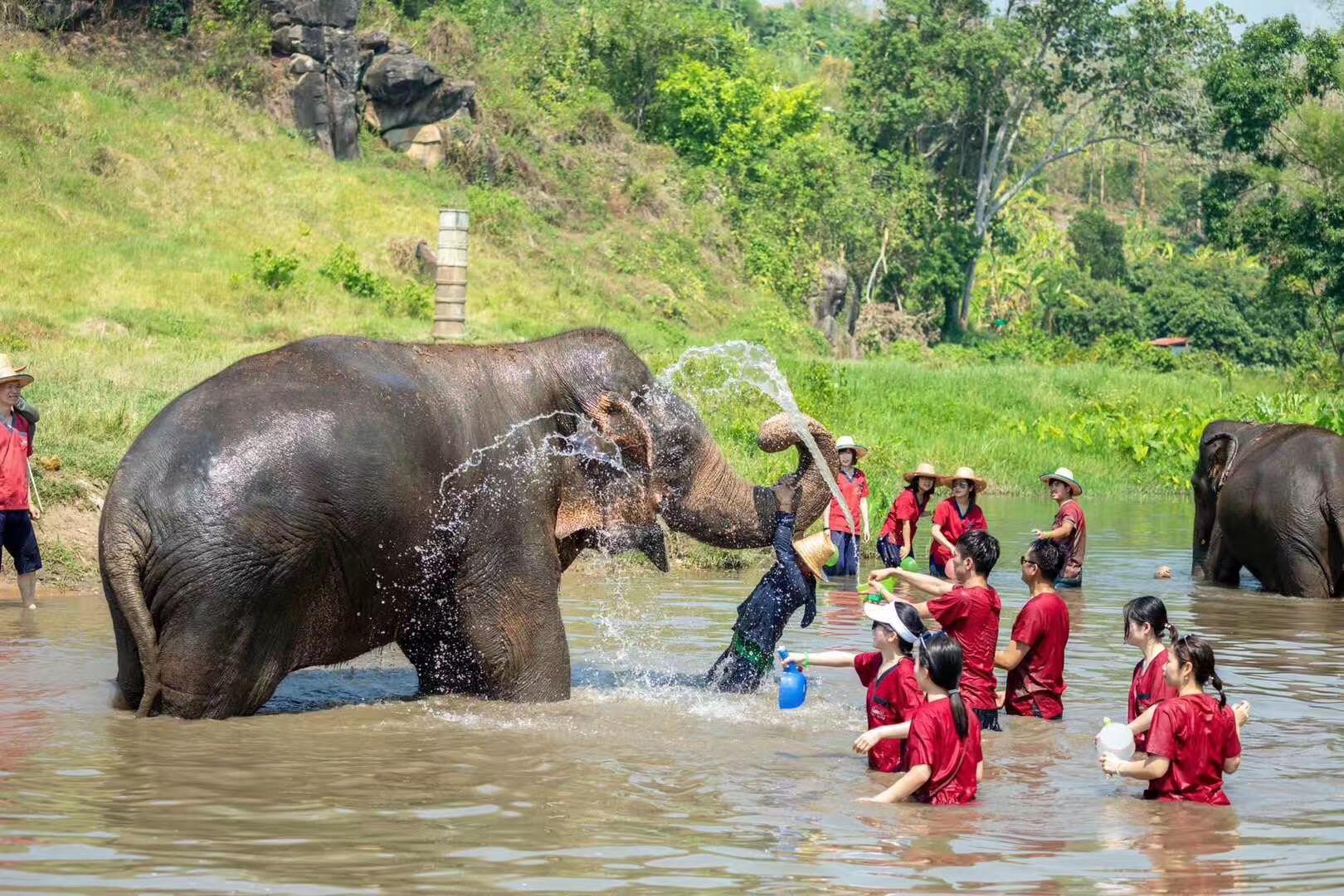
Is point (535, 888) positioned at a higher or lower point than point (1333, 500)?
lower

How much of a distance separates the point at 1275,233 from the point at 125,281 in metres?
22.5

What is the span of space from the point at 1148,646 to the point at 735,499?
2.10 m

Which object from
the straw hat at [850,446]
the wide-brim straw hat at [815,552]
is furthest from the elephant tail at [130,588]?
the straw hat at [850,446]

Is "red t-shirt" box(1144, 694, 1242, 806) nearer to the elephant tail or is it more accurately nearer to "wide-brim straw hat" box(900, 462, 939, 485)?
the elephant tail

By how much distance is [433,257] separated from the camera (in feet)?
104

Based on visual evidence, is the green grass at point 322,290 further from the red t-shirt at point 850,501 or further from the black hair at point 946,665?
the black hair at point 946,665

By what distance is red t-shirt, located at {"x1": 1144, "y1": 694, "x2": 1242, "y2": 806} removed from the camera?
269 inches

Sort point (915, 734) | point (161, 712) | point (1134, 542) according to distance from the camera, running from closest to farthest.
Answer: point (915, 734)
point (161, 712)
point (1134, 542)

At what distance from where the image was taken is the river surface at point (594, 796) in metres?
5.78

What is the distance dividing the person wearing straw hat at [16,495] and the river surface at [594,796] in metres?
0.73

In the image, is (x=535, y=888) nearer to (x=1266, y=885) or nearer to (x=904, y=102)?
(x=1266, y=885)

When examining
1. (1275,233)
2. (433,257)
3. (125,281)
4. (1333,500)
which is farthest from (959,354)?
(1333,500)

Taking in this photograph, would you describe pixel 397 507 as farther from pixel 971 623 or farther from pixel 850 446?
pixel 850 446

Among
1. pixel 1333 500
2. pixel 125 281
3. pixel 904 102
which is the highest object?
pixel 904 102
